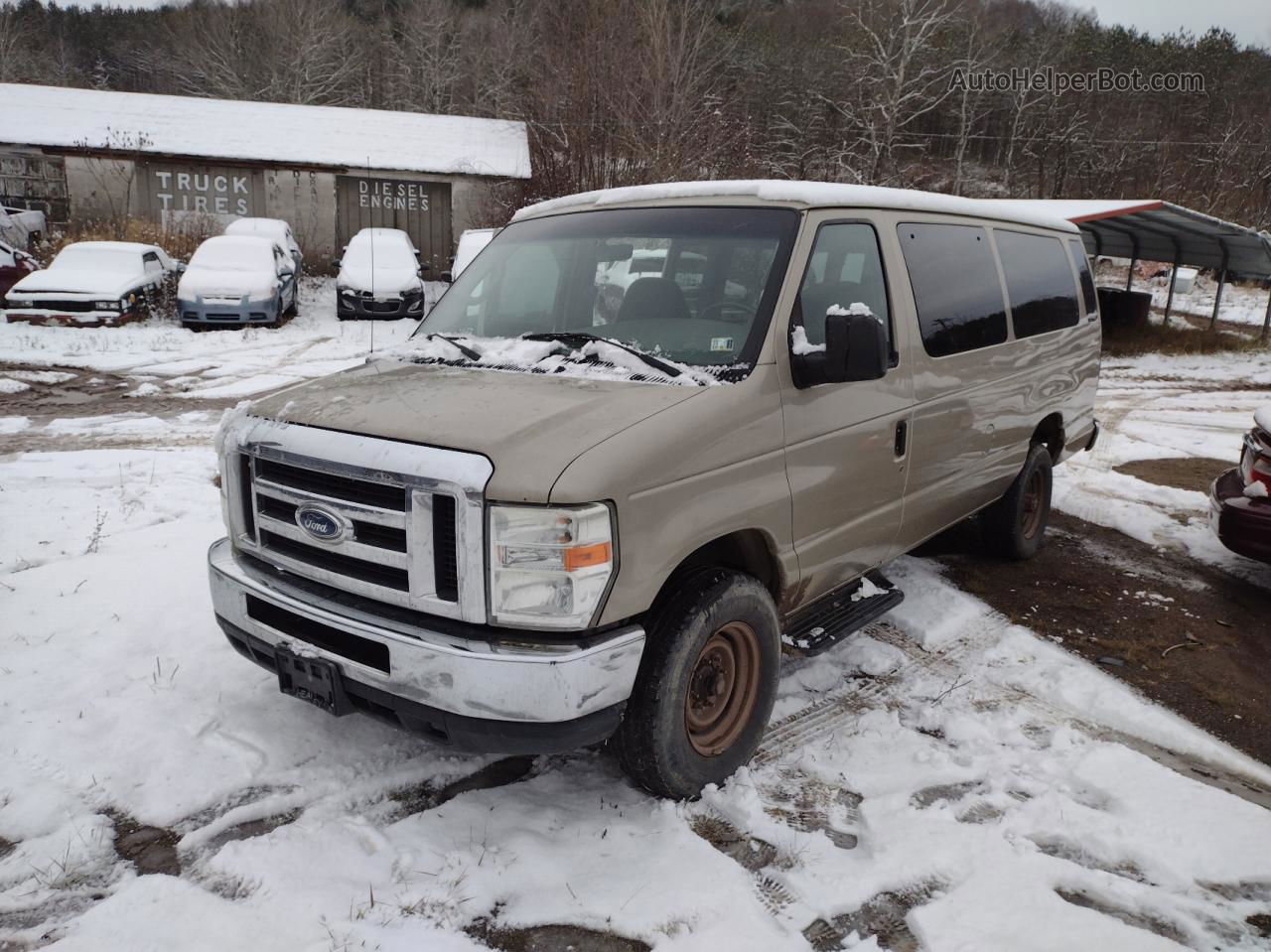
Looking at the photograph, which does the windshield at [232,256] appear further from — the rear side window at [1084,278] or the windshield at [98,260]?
the rear side window at [1084,278]

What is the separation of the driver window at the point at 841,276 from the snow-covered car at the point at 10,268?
17276mm

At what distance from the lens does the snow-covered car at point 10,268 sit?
1575 cm

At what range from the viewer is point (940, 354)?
4.09m

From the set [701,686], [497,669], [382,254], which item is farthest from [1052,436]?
[382,254]

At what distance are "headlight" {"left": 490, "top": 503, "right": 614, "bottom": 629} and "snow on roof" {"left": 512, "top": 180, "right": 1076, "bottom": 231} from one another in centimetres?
176

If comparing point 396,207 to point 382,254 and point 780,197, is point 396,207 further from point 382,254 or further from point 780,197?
point 780,197

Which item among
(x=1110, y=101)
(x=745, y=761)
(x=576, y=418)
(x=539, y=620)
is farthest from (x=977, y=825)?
(x=1110, y=101)

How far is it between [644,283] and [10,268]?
17.4 metres

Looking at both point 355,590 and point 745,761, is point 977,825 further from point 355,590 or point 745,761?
point 355,590

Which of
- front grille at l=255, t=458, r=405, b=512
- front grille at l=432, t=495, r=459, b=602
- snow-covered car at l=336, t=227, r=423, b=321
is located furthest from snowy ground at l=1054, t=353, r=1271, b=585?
snow-covered car at l=336, t=227, r=423, b=321

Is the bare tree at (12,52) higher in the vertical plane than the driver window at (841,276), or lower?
higher

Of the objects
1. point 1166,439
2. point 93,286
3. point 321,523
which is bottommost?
point 1166,439

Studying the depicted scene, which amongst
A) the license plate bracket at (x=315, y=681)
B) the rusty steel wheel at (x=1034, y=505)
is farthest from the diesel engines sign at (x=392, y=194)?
the license plate bracket at (x=315, y=681)

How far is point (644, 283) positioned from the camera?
3514 mm
